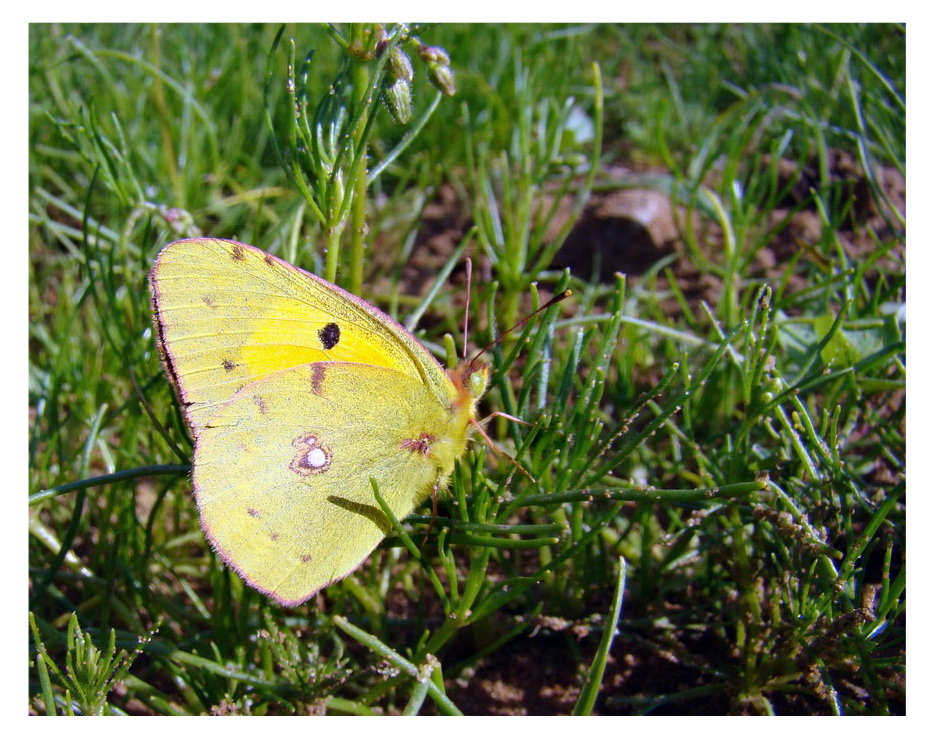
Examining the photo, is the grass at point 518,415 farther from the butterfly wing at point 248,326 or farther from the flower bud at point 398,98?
the butterfly wing at point 248,326

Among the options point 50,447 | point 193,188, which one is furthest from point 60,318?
point 193,188

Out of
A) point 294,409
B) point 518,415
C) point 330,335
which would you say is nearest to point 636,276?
point 518,415

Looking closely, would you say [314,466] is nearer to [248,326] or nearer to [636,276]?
[248,326]

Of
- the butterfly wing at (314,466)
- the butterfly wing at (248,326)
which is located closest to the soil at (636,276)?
the butterfly wing at (314,466)

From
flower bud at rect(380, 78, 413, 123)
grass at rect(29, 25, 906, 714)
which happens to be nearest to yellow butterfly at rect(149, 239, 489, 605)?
grass at rect(29, 25, 906, 714)

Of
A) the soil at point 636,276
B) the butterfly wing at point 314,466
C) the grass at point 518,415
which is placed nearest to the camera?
the butterfly wing at point 314,466

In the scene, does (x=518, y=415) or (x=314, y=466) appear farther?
(x=518, y=415)

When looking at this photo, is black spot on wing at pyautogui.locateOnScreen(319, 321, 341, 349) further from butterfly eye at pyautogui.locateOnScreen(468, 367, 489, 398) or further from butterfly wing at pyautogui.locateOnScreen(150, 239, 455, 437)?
butterfly eye at pyautogui.locateOnScreen(468, 367, 489, 398)
